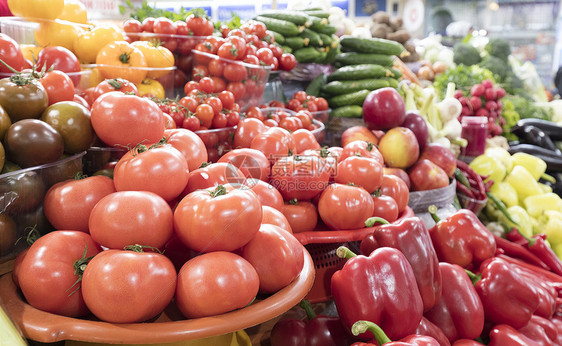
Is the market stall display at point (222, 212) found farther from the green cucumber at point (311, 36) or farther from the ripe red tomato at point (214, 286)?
the green cucumber at point (311, 36)

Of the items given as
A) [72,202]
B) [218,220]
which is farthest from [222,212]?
[72,202]

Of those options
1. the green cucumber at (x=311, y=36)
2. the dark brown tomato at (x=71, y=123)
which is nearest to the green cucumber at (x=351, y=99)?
the green cucumber at (x=311, y=36)

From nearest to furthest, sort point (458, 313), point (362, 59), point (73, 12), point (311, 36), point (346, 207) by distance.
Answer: point (458, 313) → point (346, 207) → point (73, 12) → point (311, 36) → point (362, 59)

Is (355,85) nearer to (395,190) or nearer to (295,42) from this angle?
(295,42)

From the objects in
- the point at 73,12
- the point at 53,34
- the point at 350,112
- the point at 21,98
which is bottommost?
the point at 350,112

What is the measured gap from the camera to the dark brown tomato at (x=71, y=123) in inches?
46.4

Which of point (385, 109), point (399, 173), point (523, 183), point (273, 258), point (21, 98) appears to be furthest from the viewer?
point (523, 183)

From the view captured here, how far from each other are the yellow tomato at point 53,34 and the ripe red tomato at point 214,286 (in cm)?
146

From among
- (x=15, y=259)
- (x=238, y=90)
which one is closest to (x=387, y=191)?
(x=238, y=90)

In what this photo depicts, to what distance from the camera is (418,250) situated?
150cm

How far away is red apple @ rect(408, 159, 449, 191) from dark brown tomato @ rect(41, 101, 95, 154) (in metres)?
1.84

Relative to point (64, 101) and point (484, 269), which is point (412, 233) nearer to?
point (484, 269)

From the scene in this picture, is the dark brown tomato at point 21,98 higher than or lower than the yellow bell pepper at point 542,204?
higher

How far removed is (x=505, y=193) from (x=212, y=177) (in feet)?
8.97
